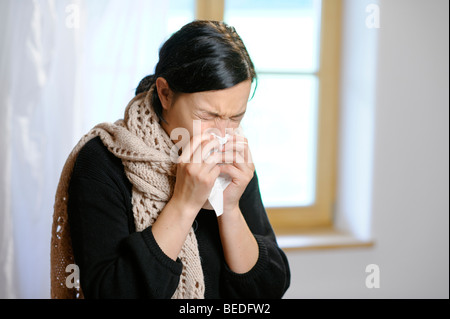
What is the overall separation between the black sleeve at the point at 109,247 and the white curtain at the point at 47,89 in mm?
692

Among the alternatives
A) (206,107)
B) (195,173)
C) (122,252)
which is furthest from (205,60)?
(122,252)

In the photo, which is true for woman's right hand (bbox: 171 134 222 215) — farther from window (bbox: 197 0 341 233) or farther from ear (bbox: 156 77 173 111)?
window (bbox: 197 0 341 233)

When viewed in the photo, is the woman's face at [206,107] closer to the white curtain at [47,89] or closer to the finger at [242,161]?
the finger at [242,161]

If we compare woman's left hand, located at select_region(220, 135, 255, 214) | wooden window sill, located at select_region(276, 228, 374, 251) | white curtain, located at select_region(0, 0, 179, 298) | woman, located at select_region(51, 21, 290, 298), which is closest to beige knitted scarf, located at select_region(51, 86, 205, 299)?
woman, located at select_region(51, 21, 290, 298)

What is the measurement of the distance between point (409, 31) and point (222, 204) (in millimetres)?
1399

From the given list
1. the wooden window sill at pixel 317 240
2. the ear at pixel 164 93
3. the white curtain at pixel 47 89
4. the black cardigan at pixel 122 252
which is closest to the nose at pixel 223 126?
the ear at pixel 164 93

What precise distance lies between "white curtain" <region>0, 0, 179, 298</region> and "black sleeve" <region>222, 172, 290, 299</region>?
0.74m

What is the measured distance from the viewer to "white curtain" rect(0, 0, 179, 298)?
1.52 m

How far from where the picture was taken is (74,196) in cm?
92

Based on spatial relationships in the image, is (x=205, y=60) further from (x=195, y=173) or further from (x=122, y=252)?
(x=122, y=252)

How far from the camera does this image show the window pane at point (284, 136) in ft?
6.70

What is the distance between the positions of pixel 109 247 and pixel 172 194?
0.17 meters

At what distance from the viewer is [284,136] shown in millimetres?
2092
